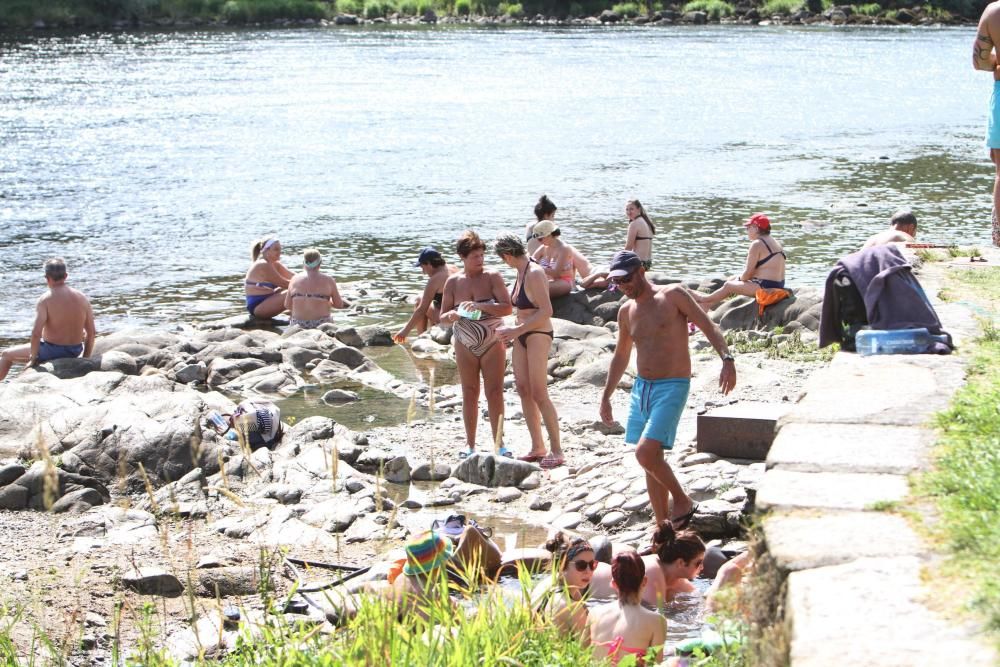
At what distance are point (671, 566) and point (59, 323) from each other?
8.15 m

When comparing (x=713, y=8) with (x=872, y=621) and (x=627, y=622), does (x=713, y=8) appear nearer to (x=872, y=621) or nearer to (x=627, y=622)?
(x=627, y=622)

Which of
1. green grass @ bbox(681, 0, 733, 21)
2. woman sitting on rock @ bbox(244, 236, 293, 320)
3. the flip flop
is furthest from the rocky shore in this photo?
green grass @ bbox(681, 0, 733, 21)

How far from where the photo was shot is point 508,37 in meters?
63.8

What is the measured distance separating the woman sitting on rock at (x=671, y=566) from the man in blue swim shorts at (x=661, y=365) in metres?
0.73

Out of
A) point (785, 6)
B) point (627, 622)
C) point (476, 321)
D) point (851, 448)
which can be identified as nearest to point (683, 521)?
point (627, 622)

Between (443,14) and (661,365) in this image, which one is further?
(443,14)

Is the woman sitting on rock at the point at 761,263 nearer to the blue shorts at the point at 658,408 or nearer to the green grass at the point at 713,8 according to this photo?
the blue shorts at the point at 658,408

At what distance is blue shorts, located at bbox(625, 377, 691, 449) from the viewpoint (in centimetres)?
727

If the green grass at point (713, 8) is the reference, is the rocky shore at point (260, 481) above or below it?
below

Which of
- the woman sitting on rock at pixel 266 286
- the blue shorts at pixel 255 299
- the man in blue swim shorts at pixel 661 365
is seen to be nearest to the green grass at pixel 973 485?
the man in blue swim shorts at pixel 661 365

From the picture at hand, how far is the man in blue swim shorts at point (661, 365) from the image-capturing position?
23.9 ft

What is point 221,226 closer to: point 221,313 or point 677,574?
point 221,313

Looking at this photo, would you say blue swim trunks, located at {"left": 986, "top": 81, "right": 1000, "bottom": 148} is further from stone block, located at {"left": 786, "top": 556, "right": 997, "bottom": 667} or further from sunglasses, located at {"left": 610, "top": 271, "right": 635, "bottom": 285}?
stone block, located at {"left": 786, "top": 556, "right": 997, "bottom": 667}

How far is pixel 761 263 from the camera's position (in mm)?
13688
